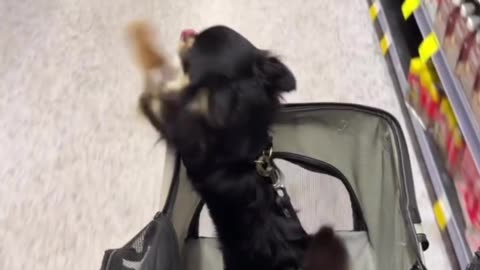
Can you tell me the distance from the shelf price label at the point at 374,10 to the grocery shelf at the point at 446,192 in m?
0.44

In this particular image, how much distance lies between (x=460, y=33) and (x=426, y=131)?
336mm

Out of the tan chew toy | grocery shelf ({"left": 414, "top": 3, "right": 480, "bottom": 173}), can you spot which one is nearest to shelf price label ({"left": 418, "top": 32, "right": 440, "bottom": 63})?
grocery shelf ({"left": 414, "top": 3, "right": 480, "bottom": 173})

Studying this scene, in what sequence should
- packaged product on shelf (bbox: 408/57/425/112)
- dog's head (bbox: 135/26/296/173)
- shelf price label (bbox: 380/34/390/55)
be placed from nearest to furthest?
1. dog's head (bbox: 135/26/296/173)
2. packaged product on shelf (bbox: 408/57/425/112)
3. shelf price label (bbox: 380/34/390/55)

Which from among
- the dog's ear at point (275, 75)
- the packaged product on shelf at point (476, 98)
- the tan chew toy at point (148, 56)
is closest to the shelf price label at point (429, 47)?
the packaged product on shelf at point (476, 98)

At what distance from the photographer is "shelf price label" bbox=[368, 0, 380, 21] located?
183 centimetres

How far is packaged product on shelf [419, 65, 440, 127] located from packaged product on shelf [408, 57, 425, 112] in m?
0.02

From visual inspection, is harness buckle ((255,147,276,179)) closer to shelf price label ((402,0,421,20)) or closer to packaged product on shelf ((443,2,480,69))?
packaged product on shelf ((443,2,480,69))

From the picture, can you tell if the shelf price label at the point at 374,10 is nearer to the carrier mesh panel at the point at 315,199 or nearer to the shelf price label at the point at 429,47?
the shelf price label at the point at 429,47

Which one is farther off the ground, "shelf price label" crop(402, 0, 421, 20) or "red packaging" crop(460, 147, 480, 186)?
"shelf price label" crop(402, 0, 421, 20)

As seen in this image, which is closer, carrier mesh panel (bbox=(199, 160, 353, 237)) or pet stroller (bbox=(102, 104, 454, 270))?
pet stroller (bbox=(102, 104, 454, 270))

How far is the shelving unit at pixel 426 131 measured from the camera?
4.10ft

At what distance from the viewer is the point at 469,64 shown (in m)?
1.19

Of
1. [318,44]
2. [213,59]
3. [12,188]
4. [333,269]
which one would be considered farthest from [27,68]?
[333,269]

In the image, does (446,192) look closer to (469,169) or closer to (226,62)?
(469,169)
